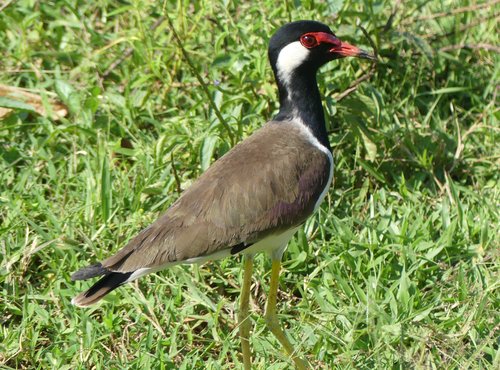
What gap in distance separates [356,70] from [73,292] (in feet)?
6.78

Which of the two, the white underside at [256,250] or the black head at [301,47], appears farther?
the black head at [301,47]

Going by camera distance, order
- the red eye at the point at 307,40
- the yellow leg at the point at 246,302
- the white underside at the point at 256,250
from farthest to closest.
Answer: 1. the red eye at the point at 307,40
2. the yellow leg at the point at 246,302
3. the white underside at the point at 256,250

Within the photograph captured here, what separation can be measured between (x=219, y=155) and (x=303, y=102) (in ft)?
2.28

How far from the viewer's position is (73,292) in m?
4.48

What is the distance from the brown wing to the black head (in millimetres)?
384

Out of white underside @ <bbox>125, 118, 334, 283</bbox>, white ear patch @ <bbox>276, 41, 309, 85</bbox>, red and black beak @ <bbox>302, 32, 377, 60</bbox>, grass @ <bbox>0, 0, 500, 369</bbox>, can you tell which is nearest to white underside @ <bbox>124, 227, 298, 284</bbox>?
white underside @ <bbox>125, 118, 334, 283</bbox>

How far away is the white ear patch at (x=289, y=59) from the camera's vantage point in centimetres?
452

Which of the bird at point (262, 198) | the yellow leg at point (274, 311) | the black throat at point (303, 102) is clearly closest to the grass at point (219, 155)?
the yellow leg at point (274, 311)

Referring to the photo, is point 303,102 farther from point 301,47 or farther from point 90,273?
point 90,273

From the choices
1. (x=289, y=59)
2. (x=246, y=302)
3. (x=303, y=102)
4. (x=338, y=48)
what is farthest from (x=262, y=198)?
(x=338, y=48)

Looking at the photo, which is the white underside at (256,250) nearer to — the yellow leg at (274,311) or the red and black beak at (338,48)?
the yellow leg at (274,311)

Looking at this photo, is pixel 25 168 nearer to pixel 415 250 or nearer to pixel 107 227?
pixel 107 227

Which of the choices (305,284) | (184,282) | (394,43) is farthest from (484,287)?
(394,43)

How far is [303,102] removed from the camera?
454cm
